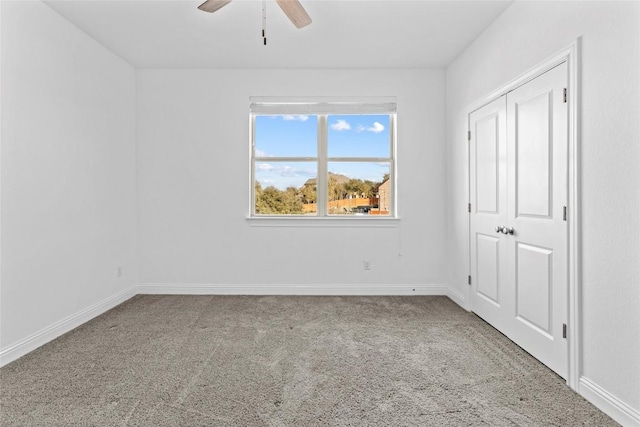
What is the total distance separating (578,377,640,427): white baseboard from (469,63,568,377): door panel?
187mm

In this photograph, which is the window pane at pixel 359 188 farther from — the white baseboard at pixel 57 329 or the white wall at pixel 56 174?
the white baseboard at pixel 57 329

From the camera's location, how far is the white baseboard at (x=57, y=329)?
2.46 meters

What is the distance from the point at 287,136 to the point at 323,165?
1.90 feet

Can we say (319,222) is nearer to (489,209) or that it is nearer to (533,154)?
(489,209)

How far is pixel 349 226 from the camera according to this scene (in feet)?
13.8

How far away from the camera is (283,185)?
434cm

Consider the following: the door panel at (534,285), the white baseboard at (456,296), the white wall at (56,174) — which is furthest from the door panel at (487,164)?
the white wall at (56,174)

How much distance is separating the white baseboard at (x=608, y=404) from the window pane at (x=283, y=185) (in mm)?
3056

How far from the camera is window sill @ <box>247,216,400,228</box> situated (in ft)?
13.8

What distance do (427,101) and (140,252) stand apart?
393 cm

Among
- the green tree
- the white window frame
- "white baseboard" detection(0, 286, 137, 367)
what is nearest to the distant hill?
the green tree

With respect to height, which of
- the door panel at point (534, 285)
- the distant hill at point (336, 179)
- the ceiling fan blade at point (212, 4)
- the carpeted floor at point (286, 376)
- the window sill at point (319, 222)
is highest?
the ceiling fan blade at point (212, 4)

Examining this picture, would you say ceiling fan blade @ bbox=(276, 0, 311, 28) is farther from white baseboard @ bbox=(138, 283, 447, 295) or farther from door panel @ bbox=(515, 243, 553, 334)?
white baseboard @ bbox=(138, 283, 447, 295)

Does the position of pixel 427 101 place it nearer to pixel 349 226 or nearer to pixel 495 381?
pixel 349 226
